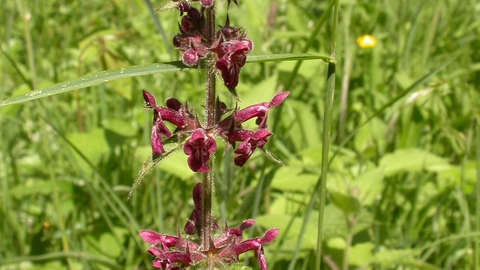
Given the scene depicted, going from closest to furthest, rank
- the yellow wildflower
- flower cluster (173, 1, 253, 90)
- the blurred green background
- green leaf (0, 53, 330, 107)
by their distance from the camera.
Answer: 1. green leaf (0, 53, 330, 107)
2. flower cluster (173, 1, 253, 90)
3. the blurred green background
4. the yellow wildflower

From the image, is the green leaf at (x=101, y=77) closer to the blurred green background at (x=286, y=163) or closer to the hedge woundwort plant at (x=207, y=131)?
the hedge woundwort plant at (x=207, y=131)

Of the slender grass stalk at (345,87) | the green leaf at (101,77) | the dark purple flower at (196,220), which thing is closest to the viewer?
the green leaf at (101,77)

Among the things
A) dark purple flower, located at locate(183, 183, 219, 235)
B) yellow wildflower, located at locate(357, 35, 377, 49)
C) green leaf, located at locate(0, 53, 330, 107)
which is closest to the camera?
green leaf, located at locate(0, 53, 330, 107)

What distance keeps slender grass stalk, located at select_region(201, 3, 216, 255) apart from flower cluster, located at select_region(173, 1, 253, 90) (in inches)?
0.9

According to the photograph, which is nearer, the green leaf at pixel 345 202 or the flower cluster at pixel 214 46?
the flower cluster at pixel 214 46

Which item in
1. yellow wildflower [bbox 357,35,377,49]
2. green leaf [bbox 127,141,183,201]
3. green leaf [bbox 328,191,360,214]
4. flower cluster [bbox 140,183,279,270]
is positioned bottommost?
flower cluster [bbox 140,183,279,270]

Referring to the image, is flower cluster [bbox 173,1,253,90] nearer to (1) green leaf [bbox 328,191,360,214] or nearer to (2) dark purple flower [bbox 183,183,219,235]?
(2) dark purple flower [bbox 183,183,219,235]

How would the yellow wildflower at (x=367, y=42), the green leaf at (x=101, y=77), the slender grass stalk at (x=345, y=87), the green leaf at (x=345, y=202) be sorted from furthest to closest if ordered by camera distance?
the yellow wildflower at (x=367, y=42)
the slender grass stalk at (x=345, y=87)
the green leaf at (x=345, y=202)
the green leaf at (x=101, y=77)

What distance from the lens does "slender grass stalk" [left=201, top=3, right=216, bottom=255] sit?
142 centimetres

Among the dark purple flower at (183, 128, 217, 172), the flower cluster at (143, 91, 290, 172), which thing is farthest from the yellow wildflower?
the dark purple flower at (183, 128, 217, 172)

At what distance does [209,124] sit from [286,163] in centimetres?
122

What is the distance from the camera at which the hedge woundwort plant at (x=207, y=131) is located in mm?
1388

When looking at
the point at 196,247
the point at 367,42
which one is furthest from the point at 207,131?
the point at 367,42

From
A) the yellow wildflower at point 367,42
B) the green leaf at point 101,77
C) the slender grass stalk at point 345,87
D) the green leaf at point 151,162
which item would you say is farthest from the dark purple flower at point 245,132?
the yellow wildflower at point 367,42
